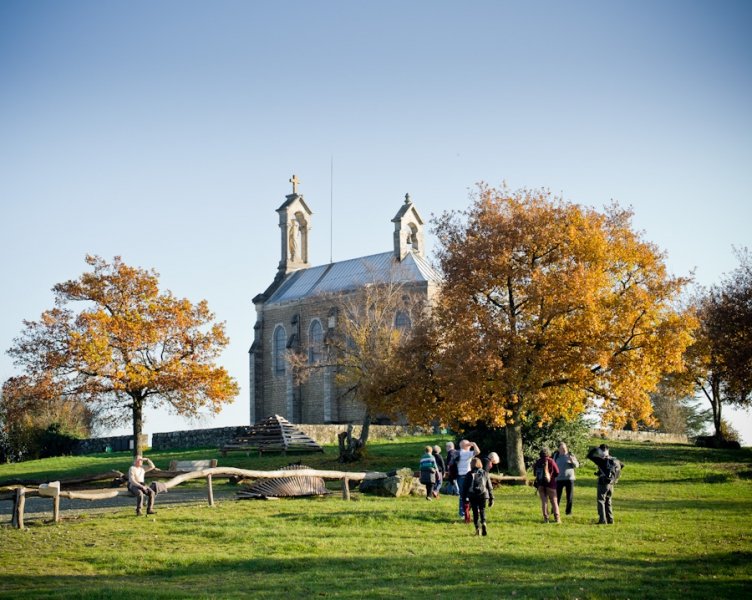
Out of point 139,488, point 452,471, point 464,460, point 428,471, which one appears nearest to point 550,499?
point 464,460

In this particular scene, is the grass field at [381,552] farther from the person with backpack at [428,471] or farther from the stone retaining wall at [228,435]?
the stone retaining wall at [228,435]

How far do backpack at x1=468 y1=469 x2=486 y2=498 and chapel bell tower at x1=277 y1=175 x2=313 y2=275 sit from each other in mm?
53292

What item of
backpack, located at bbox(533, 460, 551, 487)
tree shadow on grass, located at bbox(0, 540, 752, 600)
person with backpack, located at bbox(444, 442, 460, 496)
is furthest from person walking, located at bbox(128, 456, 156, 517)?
backpack, located at bbox(533, 460, 551, 487)

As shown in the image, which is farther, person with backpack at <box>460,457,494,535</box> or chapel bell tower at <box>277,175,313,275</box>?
chapel bell tower at <box>277,175,313,275</box>

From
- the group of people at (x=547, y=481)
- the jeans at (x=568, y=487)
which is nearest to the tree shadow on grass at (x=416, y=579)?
the group of people at (x=547, y=481)

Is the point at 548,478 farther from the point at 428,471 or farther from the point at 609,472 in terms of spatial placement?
the point at 428,471

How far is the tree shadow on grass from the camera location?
12938 mm

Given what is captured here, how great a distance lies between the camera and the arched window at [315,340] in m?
61.9

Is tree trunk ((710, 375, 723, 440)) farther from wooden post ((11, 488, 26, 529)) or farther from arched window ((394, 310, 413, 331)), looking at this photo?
wooden post ((11, 488, 26, 529))

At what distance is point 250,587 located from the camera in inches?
536

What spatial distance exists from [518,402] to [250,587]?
18390mm

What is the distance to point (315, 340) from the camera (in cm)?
6250

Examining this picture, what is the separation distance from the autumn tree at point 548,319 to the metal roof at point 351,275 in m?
22.2

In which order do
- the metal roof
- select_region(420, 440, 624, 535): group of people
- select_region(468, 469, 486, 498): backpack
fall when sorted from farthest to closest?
the metal roof < select_region(420, 440, 624, 535): group of people < select_region(468, 469, 486, 498): backpack
